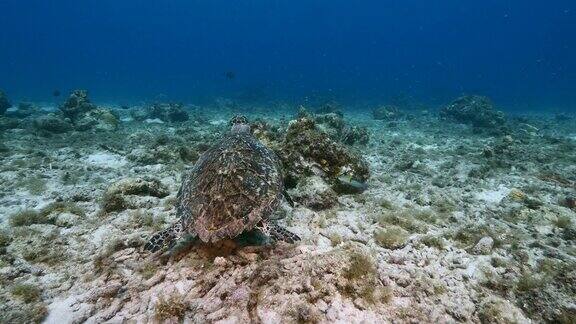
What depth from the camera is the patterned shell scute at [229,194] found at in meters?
4.70

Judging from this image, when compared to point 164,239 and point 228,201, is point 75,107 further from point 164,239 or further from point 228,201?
point 228,201

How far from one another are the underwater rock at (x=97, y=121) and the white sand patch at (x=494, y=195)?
53.1ft

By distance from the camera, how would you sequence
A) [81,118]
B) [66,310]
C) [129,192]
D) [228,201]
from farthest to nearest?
[81,118], [129,192], [228,201], [66,310]

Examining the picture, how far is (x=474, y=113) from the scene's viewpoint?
20000mm

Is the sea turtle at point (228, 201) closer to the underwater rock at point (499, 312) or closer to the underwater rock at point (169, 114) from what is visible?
the underwater rock at point (499, 312)

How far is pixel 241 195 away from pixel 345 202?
3109mm

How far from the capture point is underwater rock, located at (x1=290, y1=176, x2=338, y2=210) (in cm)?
688

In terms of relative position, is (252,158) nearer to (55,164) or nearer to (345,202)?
(345,202)

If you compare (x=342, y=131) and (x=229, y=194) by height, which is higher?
(x=342, y=131)

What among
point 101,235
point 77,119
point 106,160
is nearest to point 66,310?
point 101,235

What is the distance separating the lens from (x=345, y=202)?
24.0ft

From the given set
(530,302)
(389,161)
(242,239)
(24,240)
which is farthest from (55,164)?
(530,302)

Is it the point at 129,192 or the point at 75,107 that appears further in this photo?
the point at 75,107

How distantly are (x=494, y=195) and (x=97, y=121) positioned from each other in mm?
17388
